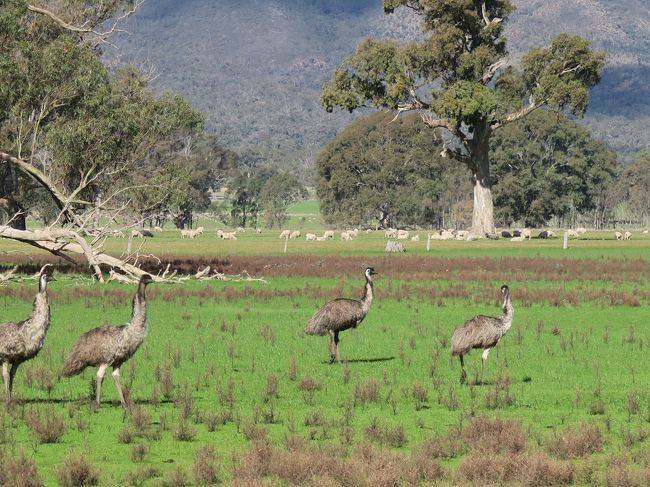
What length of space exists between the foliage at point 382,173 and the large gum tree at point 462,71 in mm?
53505

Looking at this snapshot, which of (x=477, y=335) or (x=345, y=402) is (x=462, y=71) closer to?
(x=477, y=335)

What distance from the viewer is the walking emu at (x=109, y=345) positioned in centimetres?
1590

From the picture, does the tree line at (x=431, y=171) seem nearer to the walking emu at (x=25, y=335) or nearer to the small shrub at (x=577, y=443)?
the walking emu at (x=25, y=335)

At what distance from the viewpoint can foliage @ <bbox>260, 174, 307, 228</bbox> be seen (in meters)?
177

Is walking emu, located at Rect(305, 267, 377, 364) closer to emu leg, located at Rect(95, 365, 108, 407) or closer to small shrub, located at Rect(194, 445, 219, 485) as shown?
emu leg, located at Rect(95, 365, 108, 407)

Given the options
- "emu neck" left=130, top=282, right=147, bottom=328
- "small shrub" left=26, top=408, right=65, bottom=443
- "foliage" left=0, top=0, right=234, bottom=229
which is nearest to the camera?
"small shrub" left=26, top=408, right=65, bottom=443

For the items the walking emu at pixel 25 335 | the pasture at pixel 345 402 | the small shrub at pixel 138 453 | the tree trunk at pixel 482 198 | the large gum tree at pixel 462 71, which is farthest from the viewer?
the tree trunk at pixel 482 198

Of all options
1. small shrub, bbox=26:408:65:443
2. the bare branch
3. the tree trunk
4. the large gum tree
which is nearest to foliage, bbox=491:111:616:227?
the tree trunk

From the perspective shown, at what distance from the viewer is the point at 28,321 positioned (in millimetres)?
15914

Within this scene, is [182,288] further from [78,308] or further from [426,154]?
[426,154]

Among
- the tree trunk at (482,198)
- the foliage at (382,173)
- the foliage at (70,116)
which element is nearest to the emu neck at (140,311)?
the foliage at (70,116)

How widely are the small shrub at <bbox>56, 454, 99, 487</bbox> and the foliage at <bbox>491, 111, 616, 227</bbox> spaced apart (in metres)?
A: 120

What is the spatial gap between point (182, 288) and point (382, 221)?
10163cm

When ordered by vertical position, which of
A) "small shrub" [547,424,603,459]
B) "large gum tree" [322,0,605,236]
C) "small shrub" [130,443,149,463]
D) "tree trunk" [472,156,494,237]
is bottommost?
"small shrub" [130,443,149,463]
